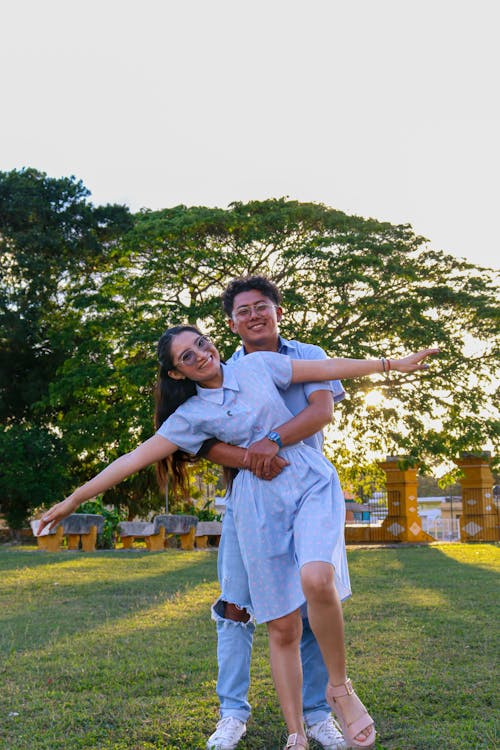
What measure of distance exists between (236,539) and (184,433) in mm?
457

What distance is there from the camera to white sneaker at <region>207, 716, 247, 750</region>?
3.27 meters

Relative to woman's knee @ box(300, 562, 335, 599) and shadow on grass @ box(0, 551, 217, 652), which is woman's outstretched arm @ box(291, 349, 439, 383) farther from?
shadow on grass @ box(0, 551, 217, 652)

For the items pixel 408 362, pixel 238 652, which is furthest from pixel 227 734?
pixel 408 362

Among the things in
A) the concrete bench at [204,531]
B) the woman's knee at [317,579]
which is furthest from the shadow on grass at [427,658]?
the concrete bench at [204,531]

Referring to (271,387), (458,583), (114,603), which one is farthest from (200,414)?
(458,583)

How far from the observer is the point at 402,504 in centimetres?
2222

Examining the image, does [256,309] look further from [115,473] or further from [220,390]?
[115,473]

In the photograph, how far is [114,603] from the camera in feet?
24.8

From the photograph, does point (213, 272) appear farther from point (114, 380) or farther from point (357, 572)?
point (357, 572)

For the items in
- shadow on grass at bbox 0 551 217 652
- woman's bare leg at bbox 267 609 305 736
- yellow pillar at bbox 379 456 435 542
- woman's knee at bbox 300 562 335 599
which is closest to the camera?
woman's knee at bbox 300 562 335 599

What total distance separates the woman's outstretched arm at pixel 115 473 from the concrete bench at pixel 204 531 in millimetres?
14282

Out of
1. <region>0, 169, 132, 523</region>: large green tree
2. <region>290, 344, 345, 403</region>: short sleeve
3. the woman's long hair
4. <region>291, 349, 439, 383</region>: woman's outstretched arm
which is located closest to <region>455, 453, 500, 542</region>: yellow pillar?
<region>0, 169, 132, 523</region>: large green tree

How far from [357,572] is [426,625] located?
4808 mm

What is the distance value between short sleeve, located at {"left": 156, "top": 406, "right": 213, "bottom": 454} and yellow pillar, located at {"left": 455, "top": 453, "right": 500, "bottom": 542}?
63.7 ft
